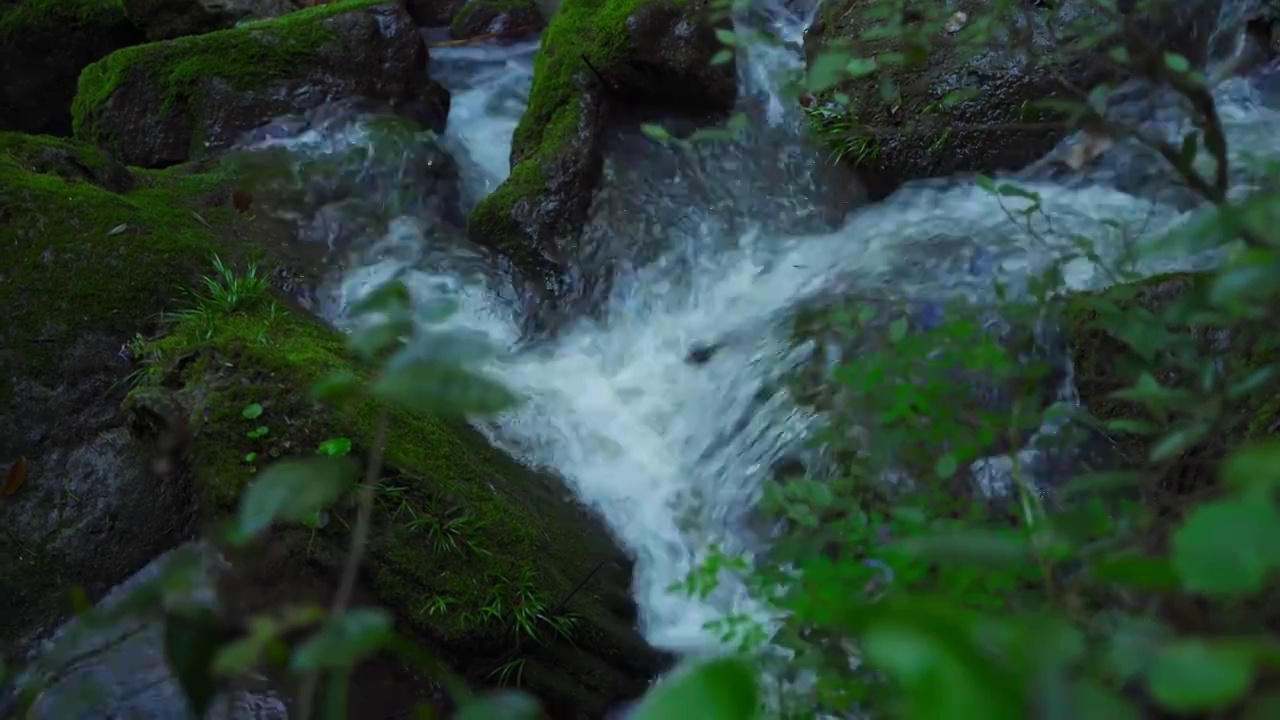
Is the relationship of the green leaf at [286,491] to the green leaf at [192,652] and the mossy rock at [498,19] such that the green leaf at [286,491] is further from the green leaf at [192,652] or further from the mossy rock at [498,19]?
the mossy rock at [498,19]

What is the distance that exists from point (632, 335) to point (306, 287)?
1.65 metres

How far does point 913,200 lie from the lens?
5332mm

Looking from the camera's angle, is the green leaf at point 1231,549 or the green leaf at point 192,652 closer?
the green leaf at point 1231,549

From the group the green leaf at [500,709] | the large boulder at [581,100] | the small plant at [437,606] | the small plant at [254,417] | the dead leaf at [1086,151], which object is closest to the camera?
the green leaf at [500,709]

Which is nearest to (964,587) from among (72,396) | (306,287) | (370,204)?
(72,396)

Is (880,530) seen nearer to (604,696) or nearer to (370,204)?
(604,696)

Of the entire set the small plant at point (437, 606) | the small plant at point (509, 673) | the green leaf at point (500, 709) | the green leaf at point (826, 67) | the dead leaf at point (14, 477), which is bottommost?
the small plant at point (509, 673)

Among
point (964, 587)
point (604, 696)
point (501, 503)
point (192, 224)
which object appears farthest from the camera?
point (192, 224)

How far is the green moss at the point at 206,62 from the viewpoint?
605 cm

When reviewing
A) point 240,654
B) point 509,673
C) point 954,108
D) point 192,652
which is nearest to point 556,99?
point 954,108

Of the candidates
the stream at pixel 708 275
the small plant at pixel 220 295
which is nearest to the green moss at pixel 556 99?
the stream at pixel 708 275

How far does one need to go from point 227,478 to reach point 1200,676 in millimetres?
2937

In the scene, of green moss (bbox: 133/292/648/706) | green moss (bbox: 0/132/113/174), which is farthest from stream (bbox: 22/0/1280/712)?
green moss (bbox: 0/132/113/174)

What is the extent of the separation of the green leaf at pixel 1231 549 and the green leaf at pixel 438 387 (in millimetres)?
670
